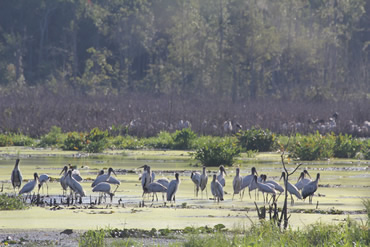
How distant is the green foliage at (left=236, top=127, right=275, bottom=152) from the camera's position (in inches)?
1157

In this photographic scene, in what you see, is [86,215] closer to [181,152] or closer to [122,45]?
[181,152]

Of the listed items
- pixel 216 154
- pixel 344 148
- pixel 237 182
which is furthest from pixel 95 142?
pixel 237 182

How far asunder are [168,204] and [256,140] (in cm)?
1454

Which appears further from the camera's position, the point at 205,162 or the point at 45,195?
the point at 205,162

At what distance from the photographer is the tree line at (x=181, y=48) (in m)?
63.2

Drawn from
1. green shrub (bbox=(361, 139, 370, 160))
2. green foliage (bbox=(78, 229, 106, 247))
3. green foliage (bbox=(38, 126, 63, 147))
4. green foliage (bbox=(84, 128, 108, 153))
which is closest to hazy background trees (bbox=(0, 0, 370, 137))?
green foliage (bbox=(38, 126, 63, 147))

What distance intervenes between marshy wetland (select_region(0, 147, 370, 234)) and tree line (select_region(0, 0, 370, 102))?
119 ft

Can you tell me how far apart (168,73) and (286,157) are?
3786 centimetres

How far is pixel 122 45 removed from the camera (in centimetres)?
6694

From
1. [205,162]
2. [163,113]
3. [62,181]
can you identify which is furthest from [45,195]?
[163,113]

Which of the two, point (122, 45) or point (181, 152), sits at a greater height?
point (122, 45)

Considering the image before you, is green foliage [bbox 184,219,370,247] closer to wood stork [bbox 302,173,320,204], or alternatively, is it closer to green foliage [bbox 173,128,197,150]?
wood stork [bbox 302,173,320,204]

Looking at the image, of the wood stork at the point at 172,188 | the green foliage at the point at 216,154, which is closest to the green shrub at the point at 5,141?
the green foliage at the point at 216,154

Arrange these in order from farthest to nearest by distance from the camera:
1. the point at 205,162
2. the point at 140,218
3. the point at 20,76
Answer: the point at 20,76 → the point at 205,162 → the point at 140,218
